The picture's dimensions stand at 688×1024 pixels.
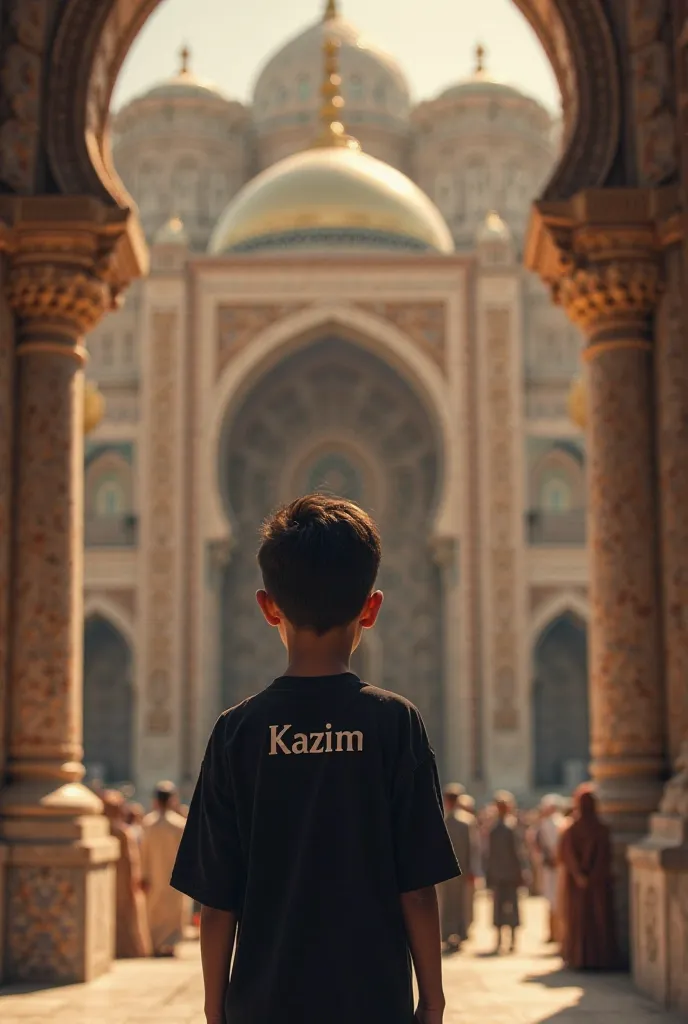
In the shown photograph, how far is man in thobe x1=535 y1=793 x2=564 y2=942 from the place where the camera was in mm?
10203

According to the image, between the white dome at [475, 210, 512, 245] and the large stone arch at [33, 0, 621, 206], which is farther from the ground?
the white dome at [475, 210, 512, 245]

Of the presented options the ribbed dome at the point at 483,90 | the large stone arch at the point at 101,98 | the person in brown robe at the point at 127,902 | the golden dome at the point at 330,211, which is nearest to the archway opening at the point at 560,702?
the golden dome at the point at 330,211

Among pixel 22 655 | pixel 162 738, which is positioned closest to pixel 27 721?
pixel 22 655

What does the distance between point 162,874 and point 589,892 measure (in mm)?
3019

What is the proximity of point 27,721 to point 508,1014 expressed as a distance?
2.52 metres

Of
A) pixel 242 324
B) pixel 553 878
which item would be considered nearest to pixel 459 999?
pixel 553 878

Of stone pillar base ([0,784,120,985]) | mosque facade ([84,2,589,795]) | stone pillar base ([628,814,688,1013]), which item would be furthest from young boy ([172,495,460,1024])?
mosque facade ([84,2,589,795])

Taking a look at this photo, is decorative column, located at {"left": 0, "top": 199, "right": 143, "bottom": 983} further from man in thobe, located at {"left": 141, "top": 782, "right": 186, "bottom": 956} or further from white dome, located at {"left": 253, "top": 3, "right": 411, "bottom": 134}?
white dome, located at {"left": 253, "top": 3, "right": 411, "bottom": 134}

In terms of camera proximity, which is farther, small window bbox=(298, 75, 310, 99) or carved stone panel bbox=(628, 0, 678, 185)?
small window bbox=(298, 75, 310, 99)

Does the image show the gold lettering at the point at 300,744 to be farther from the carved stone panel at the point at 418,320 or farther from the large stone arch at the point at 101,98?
the carved stone panel at the point at 418,320

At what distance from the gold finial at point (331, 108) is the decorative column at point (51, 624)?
18.5 metres

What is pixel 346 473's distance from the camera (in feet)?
81.0

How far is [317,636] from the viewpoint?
234cm

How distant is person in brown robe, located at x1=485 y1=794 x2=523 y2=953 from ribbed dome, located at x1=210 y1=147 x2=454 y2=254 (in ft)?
50.2
